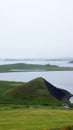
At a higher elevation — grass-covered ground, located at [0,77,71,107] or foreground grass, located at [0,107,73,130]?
grass-covered ground, located at [0,77,71,107]

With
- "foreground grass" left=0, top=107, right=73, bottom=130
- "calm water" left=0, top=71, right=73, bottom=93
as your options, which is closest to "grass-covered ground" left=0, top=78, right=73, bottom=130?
"foreground grass" left=0, top=107, right=73, bottom=130

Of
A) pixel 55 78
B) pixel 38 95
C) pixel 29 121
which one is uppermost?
pixel 55 78

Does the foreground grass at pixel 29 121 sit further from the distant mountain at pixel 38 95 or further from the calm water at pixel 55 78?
the calm water at pixel 55 78

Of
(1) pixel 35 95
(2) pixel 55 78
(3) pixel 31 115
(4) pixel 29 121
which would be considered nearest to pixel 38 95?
(1) pixel 35 95

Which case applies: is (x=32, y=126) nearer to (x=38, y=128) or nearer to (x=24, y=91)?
(x=38, y=128)

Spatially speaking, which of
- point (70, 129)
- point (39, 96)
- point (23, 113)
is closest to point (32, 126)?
point (70, 129)

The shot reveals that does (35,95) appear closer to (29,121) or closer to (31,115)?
(31,115)

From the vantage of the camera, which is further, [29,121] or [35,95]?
[35,95]

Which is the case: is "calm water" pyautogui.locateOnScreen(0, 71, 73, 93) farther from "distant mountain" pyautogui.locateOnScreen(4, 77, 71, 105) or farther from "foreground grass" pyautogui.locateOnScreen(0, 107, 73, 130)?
"foreground grass" pyautogui.locateOnScreen(0, 107, 73, 130)
